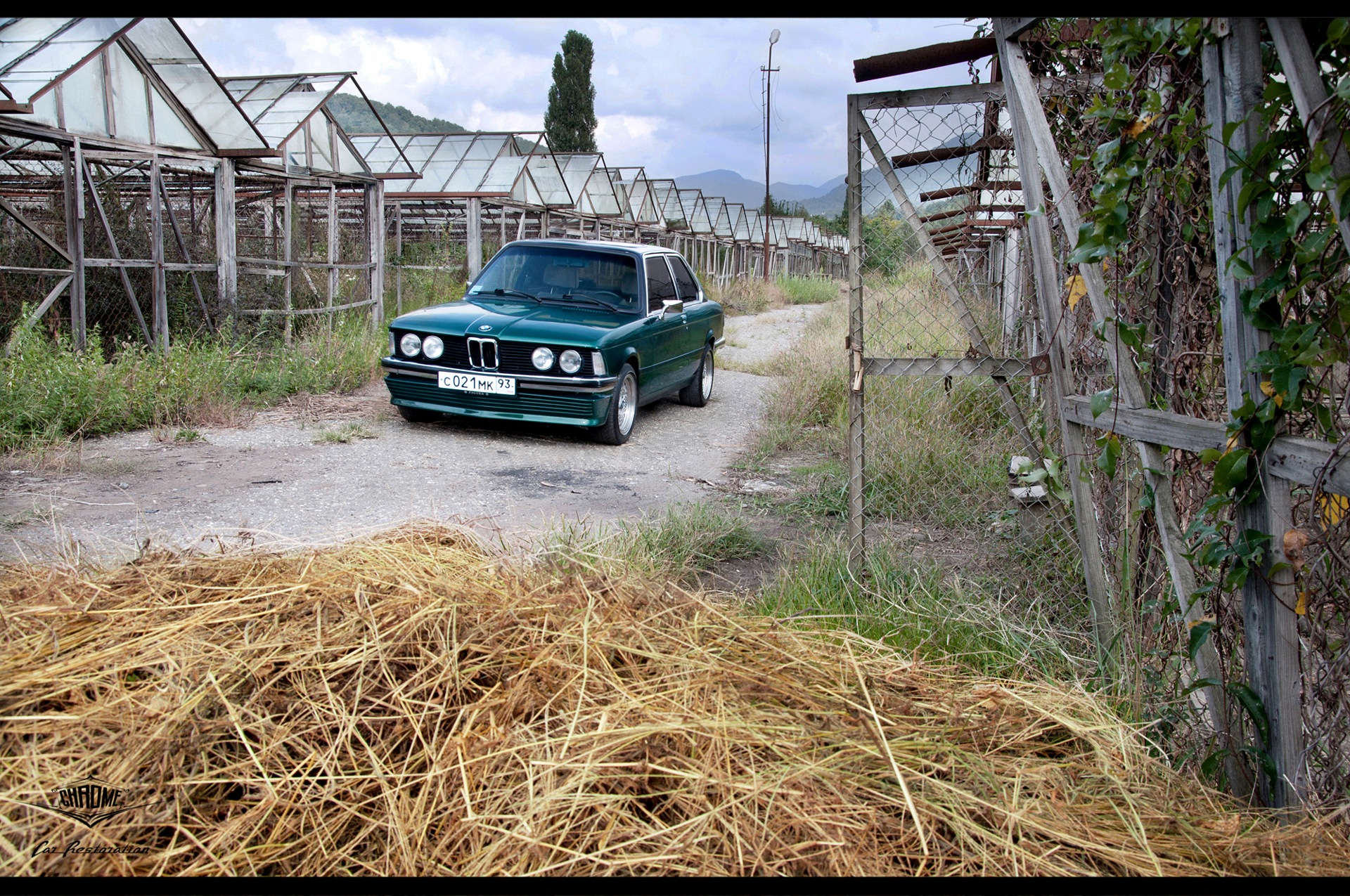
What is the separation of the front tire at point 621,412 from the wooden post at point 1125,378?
463cm

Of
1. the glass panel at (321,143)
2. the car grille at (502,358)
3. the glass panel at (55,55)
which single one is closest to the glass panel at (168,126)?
the glass panel at (55,55)

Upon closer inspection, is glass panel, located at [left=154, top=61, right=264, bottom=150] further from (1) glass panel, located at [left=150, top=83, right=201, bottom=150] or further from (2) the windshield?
(2) the windshield

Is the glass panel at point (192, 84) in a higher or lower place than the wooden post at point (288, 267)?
higher

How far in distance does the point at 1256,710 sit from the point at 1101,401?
87 centimetres

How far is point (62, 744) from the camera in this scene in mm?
1892

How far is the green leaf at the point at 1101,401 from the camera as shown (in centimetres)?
249

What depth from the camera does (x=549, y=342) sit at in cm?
709

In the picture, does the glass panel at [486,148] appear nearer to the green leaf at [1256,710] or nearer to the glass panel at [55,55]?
the glass panel at [55,55]

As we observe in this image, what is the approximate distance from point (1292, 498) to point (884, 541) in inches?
83.4

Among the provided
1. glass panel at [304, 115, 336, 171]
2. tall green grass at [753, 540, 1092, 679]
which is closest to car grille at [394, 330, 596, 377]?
tall green grass at [753, 540, 1092, 679]

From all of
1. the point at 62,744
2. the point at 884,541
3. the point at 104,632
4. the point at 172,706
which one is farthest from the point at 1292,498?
the point at 104,632

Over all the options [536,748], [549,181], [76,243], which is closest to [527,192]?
[549,181]

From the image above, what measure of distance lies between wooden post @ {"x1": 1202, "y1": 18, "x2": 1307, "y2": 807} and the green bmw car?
541cm

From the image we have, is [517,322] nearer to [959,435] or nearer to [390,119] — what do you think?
[959,435]
